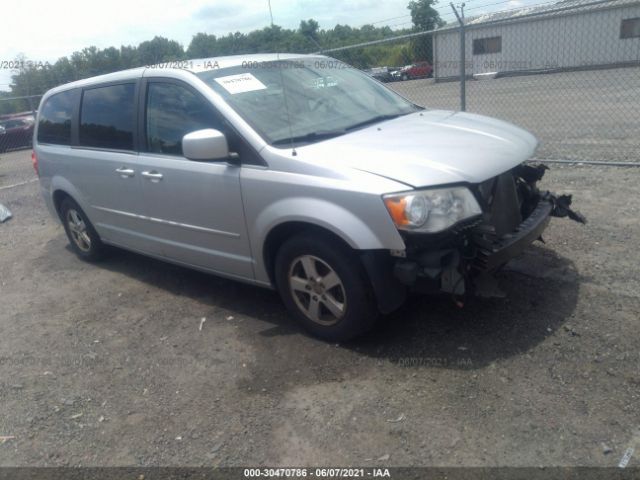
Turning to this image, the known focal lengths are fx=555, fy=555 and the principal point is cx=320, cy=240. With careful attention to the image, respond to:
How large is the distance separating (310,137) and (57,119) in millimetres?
3307

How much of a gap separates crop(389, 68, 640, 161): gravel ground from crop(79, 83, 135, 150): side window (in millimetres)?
6156

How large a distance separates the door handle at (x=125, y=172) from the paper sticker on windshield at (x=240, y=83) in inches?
44.7

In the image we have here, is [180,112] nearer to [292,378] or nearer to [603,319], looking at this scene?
[292,378]

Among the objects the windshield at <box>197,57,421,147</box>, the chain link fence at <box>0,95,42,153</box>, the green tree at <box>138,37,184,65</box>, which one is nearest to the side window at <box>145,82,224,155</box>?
the windshield at <box>197,57,421,147</box>

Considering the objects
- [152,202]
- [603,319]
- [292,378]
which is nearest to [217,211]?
[152,202]

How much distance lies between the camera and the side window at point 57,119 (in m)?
5.54

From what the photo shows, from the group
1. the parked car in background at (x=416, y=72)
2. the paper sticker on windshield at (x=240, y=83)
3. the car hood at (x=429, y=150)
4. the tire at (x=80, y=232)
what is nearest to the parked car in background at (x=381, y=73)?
the parked car in background at (x=416, y=72)

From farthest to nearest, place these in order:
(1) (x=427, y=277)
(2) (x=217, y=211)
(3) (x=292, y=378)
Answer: (2) (x=217, y=211)
(3) (x=292, y=378)
(1) (x=427, y=277)

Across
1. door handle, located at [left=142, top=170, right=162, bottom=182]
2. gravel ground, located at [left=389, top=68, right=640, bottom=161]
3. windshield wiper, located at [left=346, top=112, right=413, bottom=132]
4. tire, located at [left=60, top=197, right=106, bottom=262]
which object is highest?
windshield wiper, located at [left=346, top=112, right=413, bottom=132]

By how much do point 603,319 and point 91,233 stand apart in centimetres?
471

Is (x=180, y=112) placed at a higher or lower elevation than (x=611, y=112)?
higher

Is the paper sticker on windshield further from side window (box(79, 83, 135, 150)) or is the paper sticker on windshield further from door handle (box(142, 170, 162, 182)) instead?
side window (box(79, 83, 135, 150))

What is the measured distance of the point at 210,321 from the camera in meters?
4.31

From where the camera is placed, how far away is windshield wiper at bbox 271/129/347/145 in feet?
12.2
